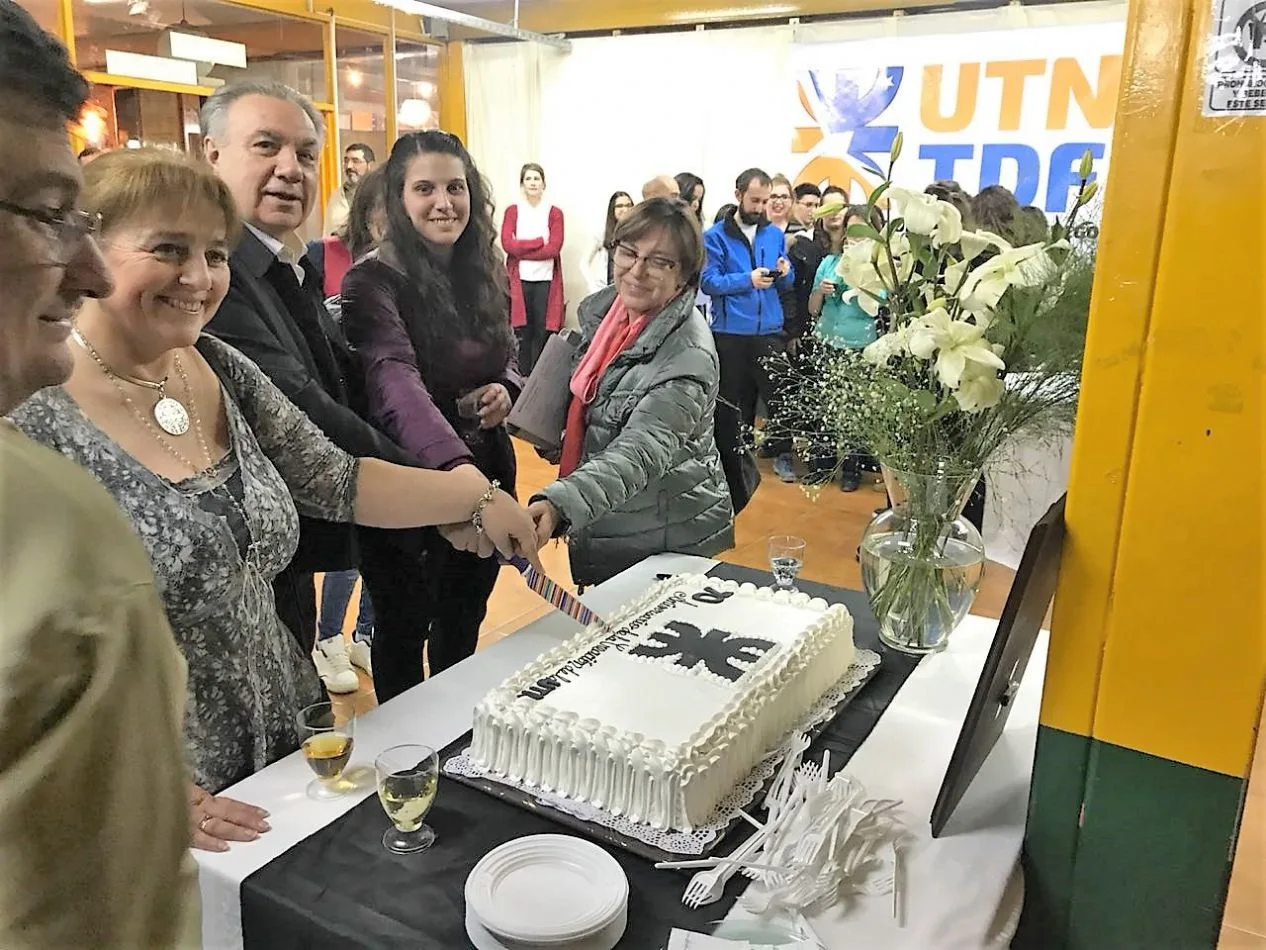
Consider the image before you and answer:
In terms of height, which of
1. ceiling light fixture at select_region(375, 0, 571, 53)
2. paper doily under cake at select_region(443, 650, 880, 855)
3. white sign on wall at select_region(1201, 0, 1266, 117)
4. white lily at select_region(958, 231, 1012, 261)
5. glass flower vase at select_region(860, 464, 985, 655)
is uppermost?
ceiling light fixture at select_region(375, 0, 571, 53)

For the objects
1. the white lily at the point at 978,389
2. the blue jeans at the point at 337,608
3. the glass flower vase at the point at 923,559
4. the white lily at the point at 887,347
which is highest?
the white lily at the point at 887,347

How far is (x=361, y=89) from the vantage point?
681 cm

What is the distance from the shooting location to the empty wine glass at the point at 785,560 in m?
1.88

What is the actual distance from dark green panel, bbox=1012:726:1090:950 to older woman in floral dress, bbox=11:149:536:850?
0.89m

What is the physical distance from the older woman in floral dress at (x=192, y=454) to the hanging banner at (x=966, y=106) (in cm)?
441

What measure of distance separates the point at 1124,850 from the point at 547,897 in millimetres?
646

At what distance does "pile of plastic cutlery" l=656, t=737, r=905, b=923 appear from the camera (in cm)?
103

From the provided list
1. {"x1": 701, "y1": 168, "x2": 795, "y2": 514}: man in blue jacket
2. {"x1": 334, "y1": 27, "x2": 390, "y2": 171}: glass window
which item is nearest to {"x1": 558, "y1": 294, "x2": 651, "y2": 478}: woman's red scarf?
{"x1": 701, "y1": 168, "x2": 795, "y2": 514}: man in blue jacket

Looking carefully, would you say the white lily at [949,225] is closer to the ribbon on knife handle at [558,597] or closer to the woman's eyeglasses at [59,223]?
the ribbon on knife handle at [558,597]

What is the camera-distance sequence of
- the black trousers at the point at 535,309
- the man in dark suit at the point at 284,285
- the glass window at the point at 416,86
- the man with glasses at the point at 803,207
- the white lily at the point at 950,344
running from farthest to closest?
1. the glass window at the point at 416,86
2. the black trousers at the point at 535,309
3. the man with glasses at the point at 803,207
4. the man in dark suit at the point at 284,285
5. the white lily at the point at 950,344

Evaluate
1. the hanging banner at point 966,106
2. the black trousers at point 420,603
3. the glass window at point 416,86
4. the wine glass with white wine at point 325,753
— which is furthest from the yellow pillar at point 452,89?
the wine glass with white wine at point 325,753

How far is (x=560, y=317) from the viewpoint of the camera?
6.94 meters

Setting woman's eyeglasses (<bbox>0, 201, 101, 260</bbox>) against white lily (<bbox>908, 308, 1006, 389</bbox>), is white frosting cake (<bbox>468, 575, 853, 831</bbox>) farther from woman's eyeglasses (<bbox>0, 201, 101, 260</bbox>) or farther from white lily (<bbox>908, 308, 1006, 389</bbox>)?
woman's eyeglasses (<bbox>0, 201, 101, 260</bbox>)

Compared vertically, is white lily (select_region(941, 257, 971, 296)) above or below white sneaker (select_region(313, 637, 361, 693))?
above
